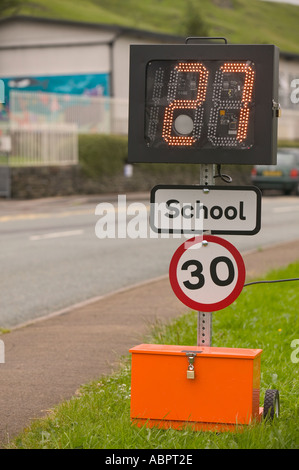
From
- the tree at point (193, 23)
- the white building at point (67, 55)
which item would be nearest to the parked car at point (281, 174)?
the white building at point (67, 55)

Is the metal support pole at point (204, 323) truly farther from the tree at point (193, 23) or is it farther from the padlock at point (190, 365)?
the tree at point (193, 23)

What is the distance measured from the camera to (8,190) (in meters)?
28.7

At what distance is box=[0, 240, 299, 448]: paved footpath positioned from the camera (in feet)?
20.3

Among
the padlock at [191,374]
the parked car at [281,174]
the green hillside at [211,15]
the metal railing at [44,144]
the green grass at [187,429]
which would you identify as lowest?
the green grass at [187,429]

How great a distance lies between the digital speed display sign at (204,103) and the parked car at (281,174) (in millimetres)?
28328

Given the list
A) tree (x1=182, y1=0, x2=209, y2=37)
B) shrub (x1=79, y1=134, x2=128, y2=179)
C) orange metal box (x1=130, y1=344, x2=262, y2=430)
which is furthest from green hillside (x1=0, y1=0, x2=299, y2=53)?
orange metal box (x1=130, y1=344, x2=262, y2=430)

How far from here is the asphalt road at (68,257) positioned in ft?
37.3

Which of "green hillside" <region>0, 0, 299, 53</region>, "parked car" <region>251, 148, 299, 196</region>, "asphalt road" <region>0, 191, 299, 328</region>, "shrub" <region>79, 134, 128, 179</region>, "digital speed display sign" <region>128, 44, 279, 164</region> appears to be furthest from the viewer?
"green hillside" <region>0, 0, 299, 53</region>

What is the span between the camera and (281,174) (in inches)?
1314

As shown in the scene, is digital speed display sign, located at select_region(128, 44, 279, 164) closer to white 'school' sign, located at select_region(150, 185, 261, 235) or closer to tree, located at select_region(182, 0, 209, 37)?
white 'school' sign, located at select_region(150, 185, 261, 235)

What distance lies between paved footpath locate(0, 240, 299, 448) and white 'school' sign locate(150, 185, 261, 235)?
139 centimetres

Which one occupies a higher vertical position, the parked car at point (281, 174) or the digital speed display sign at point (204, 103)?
the parked car at point (281, 174)

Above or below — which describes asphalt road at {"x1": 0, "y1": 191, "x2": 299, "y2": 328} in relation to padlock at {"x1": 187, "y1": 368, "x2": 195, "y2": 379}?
above

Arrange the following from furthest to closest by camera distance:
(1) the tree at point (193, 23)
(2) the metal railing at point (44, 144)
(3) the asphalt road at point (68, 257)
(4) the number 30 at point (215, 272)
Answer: (1) the tree at point (193, 23)
(2) the metal railing at point (44, 144)
(3) the asphalt road at point (68, 257)
(4) the number 30 at point (215, 272)
